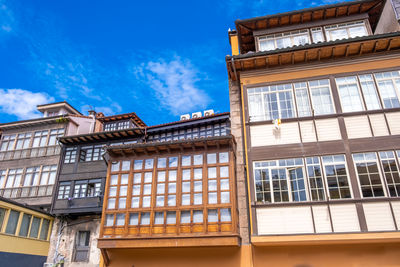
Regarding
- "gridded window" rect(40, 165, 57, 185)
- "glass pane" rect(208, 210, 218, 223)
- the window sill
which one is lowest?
the window sill

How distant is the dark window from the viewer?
20016 mm

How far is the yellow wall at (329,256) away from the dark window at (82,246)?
13144 mm

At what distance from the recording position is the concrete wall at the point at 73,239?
19.6 meters

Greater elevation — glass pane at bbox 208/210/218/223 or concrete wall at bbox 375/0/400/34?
concrete wall at bbox 375/0/400/34

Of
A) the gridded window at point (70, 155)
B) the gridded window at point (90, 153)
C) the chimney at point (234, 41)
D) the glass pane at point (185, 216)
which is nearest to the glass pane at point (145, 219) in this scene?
the glass pane at point (185, 216)

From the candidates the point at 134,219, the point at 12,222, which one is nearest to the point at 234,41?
the point at 134,219

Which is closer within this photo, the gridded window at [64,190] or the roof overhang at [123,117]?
the gridded window at [64,190]

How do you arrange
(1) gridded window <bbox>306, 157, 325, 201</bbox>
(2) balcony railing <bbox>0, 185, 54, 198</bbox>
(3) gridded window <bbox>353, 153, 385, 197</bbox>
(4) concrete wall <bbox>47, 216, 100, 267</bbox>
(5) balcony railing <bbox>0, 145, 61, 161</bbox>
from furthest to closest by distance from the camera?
(5) balcony railing <bbox>0, 145, 61, 161</bbox>
(2) balcony railing <bbox>0, 185, 54, 198</bbox>
(4) concrete wall <bbox>47, 216, 100, 267</bbox>
(1) gridded window <bbox>306, 157, 325, 201</bbox>
(3) gridded window <bbox>353, 153, 385, 197</bbox>

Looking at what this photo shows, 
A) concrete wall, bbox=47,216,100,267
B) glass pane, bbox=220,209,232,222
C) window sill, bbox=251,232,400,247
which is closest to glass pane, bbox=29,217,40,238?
concrete wall, bbox=47,216,100,267

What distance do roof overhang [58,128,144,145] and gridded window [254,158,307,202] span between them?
37.4ft

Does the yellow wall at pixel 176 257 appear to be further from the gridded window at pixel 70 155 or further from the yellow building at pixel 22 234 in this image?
the gridded window at pixel 70 155

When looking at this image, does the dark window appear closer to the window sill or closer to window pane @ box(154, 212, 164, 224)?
window pane @ box(154, 212, 164, 224)

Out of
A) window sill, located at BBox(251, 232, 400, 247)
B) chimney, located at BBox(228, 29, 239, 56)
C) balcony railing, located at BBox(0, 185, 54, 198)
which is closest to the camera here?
window sill, located at BBox(251, 232, 400, 247)

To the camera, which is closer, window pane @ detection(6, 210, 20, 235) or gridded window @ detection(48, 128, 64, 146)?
window pane @ detection(6, 210, 20, 235)
